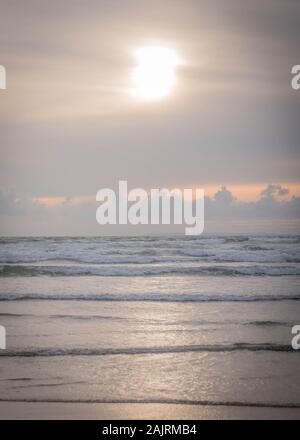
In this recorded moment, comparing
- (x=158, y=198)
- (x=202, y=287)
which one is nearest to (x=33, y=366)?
(x=202, y=287)

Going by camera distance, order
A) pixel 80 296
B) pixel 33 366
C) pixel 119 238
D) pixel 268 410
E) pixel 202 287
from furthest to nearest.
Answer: pixel 119 238, pixel 202 287, pixel 80 296, pixel 33 366, pixel 268 410

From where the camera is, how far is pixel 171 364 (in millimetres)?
6375

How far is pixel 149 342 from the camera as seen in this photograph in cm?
742

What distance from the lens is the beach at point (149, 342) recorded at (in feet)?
17.3

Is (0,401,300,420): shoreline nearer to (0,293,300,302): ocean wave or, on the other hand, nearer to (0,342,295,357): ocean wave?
(0,342,295,357): ocean wave

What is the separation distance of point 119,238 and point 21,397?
17.1 metres

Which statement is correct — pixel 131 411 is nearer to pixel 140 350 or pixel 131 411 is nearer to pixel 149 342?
pixel 140 350

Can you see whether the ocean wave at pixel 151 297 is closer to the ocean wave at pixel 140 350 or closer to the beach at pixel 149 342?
the beach at pixel 149 342

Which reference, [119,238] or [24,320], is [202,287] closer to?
[24,320]

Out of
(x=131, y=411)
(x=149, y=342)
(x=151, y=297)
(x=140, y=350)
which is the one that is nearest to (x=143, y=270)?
(x=151, y=297)

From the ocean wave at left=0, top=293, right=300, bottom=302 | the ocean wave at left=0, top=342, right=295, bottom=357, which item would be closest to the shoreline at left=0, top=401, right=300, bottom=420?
the ocean wave at left=0, top=342, right=295, bottom=357

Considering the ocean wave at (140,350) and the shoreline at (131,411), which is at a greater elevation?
the ocean wave at (140,350)

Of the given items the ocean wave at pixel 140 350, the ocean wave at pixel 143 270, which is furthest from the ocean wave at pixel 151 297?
the ocean wave at pixel 143 270
